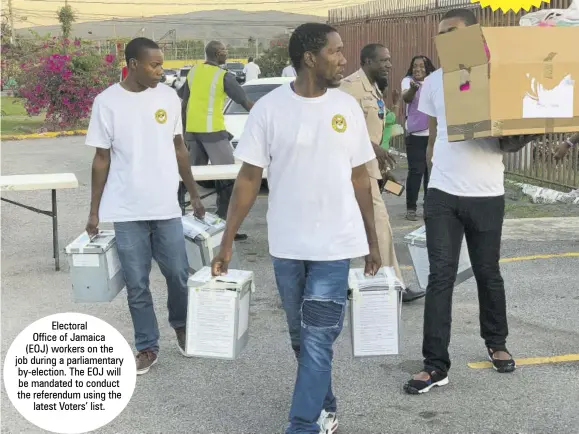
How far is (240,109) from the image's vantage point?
1220 centimetres

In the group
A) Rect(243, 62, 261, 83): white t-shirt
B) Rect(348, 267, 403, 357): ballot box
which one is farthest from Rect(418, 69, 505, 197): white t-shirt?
Rect(243, 62, 261, 83): white t-shirt

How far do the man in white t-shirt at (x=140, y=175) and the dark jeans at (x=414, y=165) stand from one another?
199 inches

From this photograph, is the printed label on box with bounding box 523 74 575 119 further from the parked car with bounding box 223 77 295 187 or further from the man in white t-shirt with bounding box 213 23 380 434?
the parked car with bounding box 223 77 295 187

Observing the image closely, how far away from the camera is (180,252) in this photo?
16.9ft

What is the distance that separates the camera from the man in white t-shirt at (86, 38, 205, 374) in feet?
16.1

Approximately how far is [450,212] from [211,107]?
4.67 m

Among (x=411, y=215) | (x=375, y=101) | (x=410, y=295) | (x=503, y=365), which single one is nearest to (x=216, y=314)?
(x=503, y=365)

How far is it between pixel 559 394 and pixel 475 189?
1.19 metres

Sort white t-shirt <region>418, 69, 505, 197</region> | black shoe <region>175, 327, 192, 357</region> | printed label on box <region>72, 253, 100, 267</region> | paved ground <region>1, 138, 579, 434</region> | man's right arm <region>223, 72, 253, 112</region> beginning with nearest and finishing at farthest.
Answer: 1. paved ground <region>1, 138, 579, 434</region>
2. white t-shirt <region>418, 69, 505, 197</region>
3. printed label on box <region>72, 253, 100, 267</region>
4. black shoe <region>175, 327, 192, 357</region>
5. man's right arm <region>223, 72, 253, 112</region>

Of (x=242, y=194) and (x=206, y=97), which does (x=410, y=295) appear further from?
(x=206, y=97)

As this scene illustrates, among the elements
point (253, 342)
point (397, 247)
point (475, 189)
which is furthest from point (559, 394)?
point (397, 247)

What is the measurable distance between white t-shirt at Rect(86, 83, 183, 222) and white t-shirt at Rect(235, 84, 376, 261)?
4.03ft

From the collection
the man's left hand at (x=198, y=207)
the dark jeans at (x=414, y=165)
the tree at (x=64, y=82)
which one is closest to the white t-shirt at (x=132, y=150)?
the man's left hand at (x=198, y=207)

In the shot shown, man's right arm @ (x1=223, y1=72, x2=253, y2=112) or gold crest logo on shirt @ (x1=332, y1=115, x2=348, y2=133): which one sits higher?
man's right arm @ (x1=223, y1=72, x2=253, y2=112)
